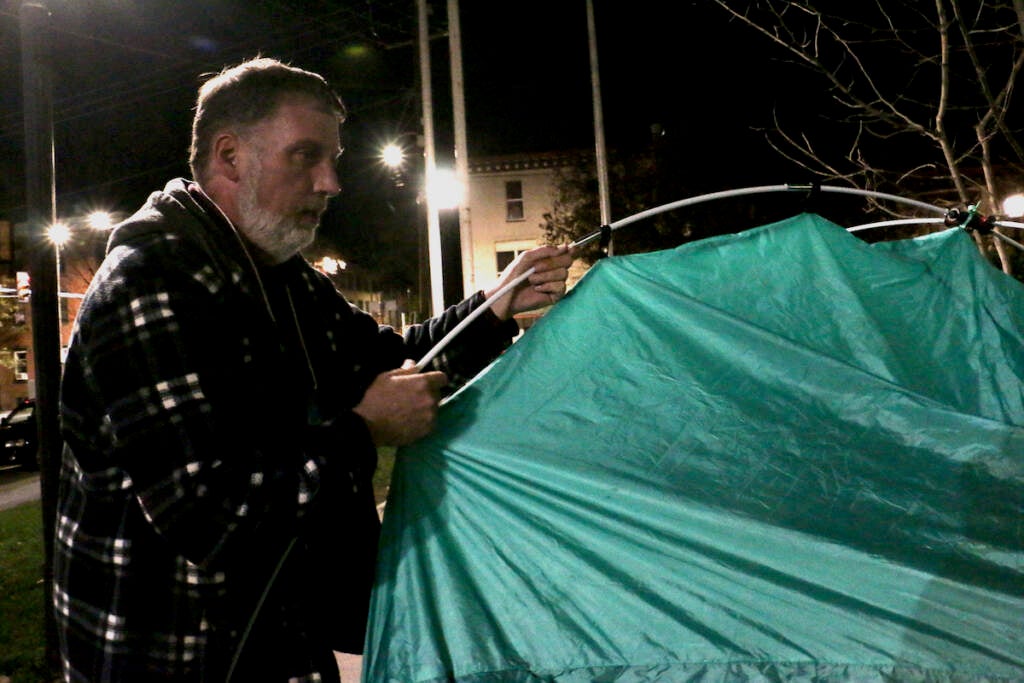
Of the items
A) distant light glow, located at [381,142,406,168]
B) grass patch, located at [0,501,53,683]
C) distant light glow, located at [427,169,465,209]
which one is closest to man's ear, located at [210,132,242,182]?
grass patch, located at [0,501,53,683]

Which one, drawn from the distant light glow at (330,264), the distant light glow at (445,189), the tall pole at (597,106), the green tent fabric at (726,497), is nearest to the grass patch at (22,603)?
the green tent fabric at (726,497)

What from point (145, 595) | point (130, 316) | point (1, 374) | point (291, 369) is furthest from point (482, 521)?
point (1, 374)

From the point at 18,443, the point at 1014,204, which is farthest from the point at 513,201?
the point at 1014,204

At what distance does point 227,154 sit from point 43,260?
13.2 feet

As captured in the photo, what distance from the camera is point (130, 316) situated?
1550 millimetres

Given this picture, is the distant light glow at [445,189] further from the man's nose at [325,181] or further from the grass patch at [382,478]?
the man's nose at [325,181]

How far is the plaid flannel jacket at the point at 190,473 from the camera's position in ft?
4.93

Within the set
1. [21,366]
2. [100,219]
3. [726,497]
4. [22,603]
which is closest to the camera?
[726,497]

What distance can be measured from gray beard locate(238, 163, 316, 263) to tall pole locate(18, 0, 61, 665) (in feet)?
12.4

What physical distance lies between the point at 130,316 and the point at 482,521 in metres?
0.88

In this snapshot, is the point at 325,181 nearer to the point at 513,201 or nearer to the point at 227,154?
the point at 227,154

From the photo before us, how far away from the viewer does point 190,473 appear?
4.85ft

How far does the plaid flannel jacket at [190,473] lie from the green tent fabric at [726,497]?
0.89 ft

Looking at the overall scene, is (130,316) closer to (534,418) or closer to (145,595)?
(145,595)
